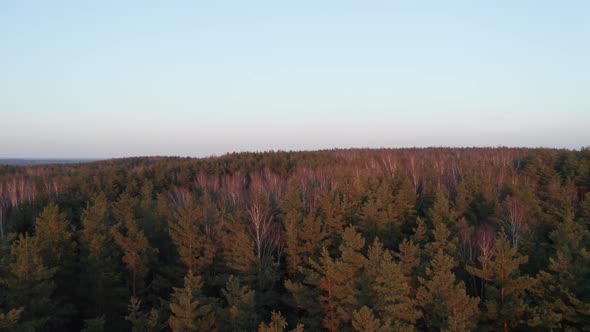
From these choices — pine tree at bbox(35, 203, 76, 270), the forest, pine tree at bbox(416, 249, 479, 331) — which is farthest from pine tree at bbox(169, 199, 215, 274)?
pine tree at bbox(416, 249, 479, 331)

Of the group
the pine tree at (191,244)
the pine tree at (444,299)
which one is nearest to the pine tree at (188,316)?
the pine tree at (191,244)

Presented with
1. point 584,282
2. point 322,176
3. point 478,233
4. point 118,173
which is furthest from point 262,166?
point 584,282

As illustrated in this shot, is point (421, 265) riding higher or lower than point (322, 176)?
lower

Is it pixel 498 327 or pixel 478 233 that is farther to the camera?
pixel 478 233

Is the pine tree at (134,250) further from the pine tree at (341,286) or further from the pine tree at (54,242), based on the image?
the pine tree at (341,286)

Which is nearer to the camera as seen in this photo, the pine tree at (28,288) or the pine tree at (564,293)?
the pine tree at (564,293)

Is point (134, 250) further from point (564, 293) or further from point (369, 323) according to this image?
point (564, 293)

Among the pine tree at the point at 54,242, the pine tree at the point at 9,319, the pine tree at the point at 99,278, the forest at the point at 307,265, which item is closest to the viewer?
the pine tree at the point at 9,319

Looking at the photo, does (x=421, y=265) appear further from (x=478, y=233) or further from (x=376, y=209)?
(x=478, y=233)
